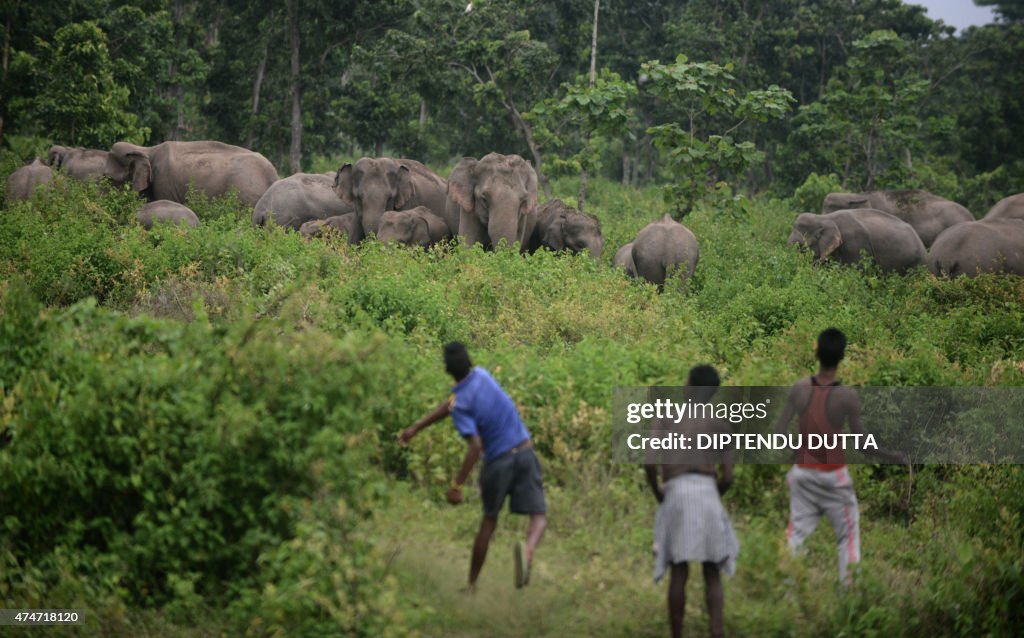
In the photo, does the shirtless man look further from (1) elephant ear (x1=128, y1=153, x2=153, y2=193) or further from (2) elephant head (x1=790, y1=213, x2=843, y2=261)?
(1) elephant ear (x1=128, y1=153, x2=153, y2=193)

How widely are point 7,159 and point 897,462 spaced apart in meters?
17.6

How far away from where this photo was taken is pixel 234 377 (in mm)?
6512

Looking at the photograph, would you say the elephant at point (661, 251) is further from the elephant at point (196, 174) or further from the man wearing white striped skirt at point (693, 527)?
the man wearing white striped skirt at point (693, 527)

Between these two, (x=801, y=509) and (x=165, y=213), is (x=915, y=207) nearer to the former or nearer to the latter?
(x=165, y=213)

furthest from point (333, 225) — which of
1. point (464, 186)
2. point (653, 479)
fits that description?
point (653, 479)

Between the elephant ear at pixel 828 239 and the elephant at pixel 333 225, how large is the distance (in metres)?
7.78

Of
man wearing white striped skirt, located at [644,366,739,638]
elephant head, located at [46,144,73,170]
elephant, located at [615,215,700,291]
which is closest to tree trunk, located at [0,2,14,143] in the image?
elephant head, located at [46,144,73,170]

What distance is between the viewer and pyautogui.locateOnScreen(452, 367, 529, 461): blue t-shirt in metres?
6.36

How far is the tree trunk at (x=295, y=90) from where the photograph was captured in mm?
26891

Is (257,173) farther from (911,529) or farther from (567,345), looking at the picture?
(911,529)

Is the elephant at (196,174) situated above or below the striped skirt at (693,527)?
above

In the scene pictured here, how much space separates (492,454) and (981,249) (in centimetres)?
1227

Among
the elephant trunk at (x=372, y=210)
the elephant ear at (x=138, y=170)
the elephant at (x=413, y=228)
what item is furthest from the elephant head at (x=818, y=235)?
the elephant ear at (x=138, y=170)

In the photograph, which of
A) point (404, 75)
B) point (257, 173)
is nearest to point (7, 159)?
point (257, 173)
